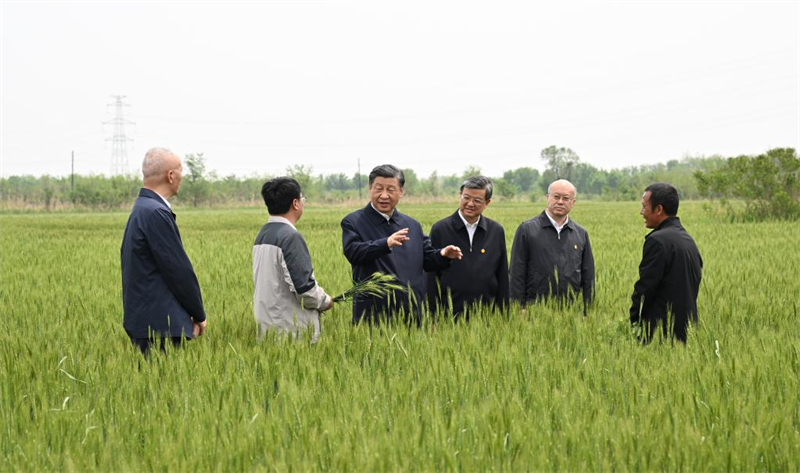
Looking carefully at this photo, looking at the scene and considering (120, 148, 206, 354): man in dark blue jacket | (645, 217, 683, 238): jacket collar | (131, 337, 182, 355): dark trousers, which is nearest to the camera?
(120, 148, 206, 354): man in dark blue jacket

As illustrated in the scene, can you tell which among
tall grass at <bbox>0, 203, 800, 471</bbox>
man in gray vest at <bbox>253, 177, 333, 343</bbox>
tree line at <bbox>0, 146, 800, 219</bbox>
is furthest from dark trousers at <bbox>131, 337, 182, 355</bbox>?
tree line at <bbox>0, 146, 800, 219</bbox>

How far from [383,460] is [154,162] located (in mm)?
2481

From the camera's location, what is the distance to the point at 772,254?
1227 centimetres

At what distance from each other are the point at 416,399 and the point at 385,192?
185 cm

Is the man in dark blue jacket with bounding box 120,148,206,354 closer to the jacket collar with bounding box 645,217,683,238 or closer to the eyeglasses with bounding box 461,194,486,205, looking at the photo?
the eyeglasses with bounding box 461,194,486,205

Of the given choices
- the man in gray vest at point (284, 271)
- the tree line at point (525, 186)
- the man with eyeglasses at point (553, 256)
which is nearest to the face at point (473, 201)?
the man with eyeglasses at point (553, 256)

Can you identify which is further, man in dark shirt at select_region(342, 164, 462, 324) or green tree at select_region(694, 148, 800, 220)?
green tree at select_region(694, 148, 800, 220)

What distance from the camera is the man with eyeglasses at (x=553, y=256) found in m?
5.94

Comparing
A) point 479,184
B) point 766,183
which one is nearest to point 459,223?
point 479,184

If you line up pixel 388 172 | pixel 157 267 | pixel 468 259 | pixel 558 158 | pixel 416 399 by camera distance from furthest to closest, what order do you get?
pixel 558 158 → pixel 468 259 → pixel 388 172 → pixel 157 267 → pixel 416 399

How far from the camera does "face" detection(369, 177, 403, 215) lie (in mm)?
5043

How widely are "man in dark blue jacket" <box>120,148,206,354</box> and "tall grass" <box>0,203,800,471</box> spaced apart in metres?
0.21

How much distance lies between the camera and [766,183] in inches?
937

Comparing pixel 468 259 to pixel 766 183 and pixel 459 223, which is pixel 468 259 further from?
pixel 766 183
